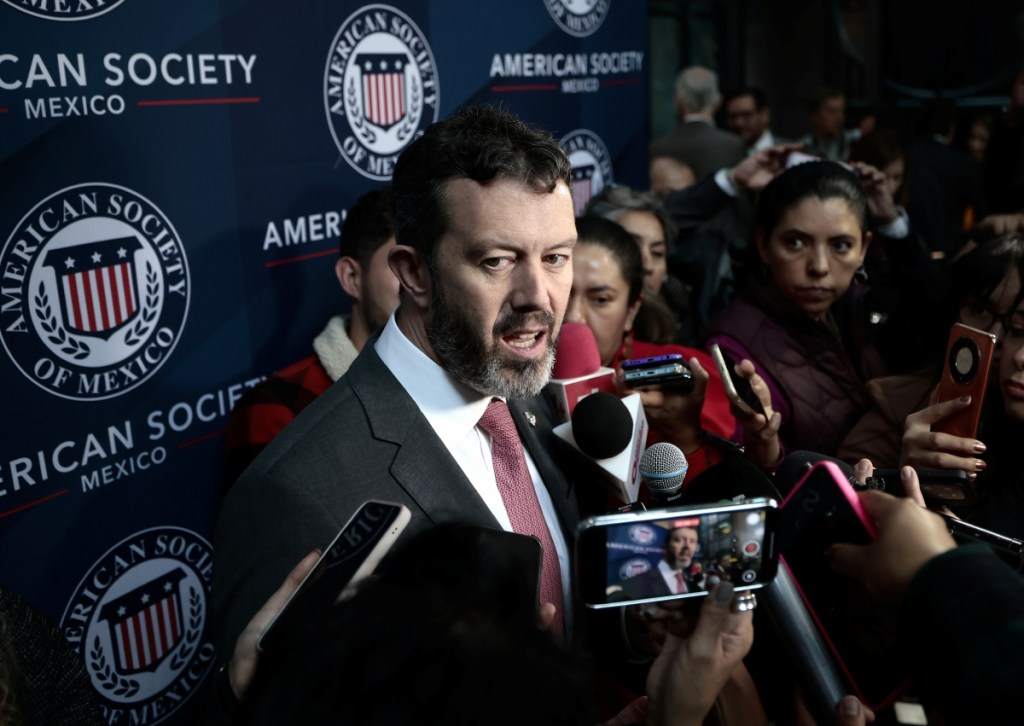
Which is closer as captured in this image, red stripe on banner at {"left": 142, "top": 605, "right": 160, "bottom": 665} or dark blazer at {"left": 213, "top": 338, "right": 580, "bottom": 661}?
dark blazer at {"left": 213, "top": 338, "right": 580, "bottom": 661}

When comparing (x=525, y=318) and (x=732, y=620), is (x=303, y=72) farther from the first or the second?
(x=732, y=620)

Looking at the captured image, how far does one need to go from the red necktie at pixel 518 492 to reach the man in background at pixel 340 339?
81 centimetres

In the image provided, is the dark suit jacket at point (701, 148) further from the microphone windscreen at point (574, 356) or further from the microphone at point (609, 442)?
the microphone at point (609, 442)

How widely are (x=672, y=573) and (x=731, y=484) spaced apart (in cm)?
32

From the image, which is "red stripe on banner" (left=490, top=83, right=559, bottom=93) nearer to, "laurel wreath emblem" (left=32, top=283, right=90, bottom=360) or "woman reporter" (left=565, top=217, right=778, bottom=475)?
"woman reporter" (left=565, top=217, right=778, bottom=475)

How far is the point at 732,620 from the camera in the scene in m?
1.05

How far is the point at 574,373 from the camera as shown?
6.72 feet

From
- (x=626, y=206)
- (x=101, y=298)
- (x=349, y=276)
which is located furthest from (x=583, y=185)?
(x=101, y=298)

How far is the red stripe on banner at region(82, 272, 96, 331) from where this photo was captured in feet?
6.59

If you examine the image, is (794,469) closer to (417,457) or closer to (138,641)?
(417,457)

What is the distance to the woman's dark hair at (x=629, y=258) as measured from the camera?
8.74 ft

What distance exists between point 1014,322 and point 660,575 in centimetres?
122

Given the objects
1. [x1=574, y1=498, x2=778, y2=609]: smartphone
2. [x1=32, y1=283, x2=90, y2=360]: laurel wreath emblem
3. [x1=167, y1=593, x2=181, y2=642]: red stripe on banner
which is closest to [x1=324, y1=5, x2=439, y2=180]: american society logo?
[x1=32, y1=283, x2=90, y2=360]: laurel wreath emblem

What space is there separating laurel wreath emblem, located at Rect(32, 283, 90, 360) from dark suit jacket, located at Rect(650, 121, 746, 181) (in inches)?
151
